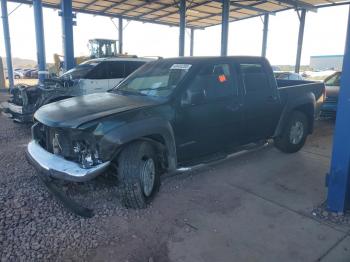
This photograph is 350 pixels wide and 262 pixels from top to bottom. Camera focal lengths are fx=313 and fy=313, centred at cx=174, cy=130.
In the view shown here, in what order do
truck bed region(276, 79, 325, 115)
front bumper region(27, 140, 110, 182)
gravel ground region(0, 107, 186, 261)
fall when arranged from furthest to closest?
truck bed region(276, 79, 325, 115)
front bumper region(27, 140, 110, 182)
gravel ground region(0, 107, 186, 261)

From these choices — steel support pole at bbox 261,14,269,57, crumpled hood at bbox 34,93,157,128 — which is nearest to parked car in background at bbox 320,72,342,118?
crumpled hood at bbox 34,93,157,128

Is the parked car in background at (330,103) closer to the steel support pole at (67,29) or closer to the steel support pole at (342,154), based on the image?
the steel support pole at (342,154)

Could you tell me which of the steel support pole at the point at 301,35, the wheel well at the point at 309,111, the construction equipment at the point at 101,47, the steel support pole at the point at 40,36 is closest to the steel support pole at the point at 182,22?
the construction equipment at the point at 101,47

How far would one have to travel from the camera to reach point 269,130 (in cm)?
523

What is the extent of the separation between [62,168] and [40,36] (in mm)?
10820

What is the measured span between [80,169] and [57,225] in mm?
672

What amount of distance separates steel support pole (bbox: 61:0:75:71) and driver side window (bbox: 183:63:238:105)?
8.36 metres

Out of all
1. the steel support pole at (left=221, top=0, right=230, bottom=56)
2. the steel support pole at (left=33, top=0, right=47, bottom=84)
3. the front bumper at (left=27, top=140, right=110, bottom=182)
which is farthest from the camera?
the steel support pole at (left=221, top=0, right=230, bottom=56)

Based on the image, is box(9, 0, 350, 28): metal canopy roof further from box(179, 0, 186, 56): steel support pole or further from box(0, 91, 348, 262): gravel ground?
box(0, 91, 348, 262): gravel ground

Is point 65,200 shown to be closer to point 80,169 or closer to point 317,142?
point 80,169

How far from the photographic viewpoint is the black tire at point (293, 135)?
220 inches

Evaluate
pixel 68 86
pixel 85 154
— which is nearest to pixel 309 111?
pixel 85 154

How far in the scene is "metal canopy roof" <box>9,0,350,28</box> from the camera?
18.9 metres

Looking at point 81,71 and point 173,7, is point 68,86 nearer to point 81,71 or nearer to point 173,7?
point 81,71
